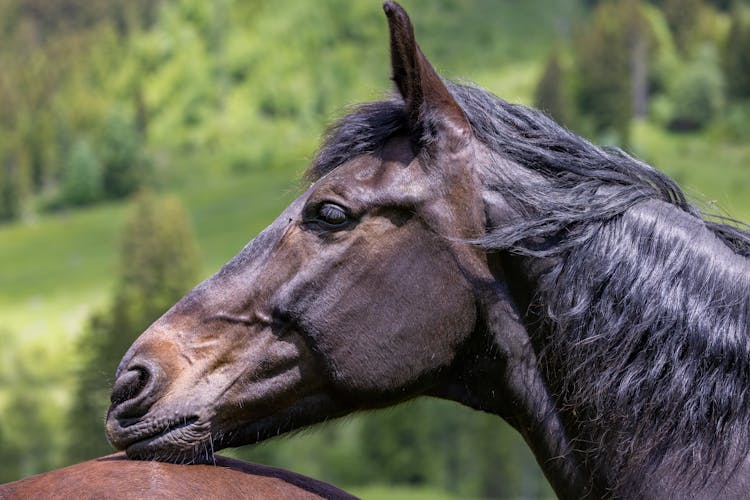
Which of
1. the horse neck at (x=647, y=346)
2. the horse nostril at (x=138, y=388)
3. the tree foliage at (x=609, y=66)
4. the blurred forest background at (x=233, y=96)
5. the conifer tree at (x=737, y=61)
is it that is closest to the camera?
the horse neck at (x=647, y=346)

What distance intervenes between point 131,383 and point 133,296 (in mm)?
25681

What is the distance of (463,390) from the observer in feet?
10.1

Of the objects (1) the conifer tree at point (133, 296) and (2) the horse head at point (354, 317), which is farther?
(1) the conifer tree at point (133, 296)

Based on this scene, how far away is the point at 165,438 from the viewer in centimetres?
285

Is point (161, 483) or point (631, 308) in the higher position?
point (631, 308)

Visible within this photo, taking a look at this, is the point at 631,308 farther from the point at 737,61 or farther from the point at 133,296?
the point at 737,61

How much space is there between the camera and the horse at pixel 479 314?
9.10ft

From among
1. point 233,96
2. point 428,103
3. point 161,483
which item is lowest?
point 233,96

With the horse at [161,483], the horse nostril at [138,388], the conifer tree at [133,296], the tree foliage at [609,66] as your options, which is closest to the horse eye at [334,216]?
the horse nostril at [138,388]

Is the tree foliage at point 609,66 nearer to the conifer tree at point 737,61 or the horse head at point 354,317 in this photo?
the conifer tree at point 737,61

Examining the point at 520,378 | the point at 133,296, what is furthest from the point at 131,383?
the point at 133,296

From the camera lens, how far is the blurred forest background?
1992 inches

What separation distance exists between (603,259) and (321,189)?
2.95 ft

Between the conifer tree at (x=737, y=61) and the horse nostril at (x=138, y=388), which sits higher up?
the conifer tree at (x=737, y=61)
